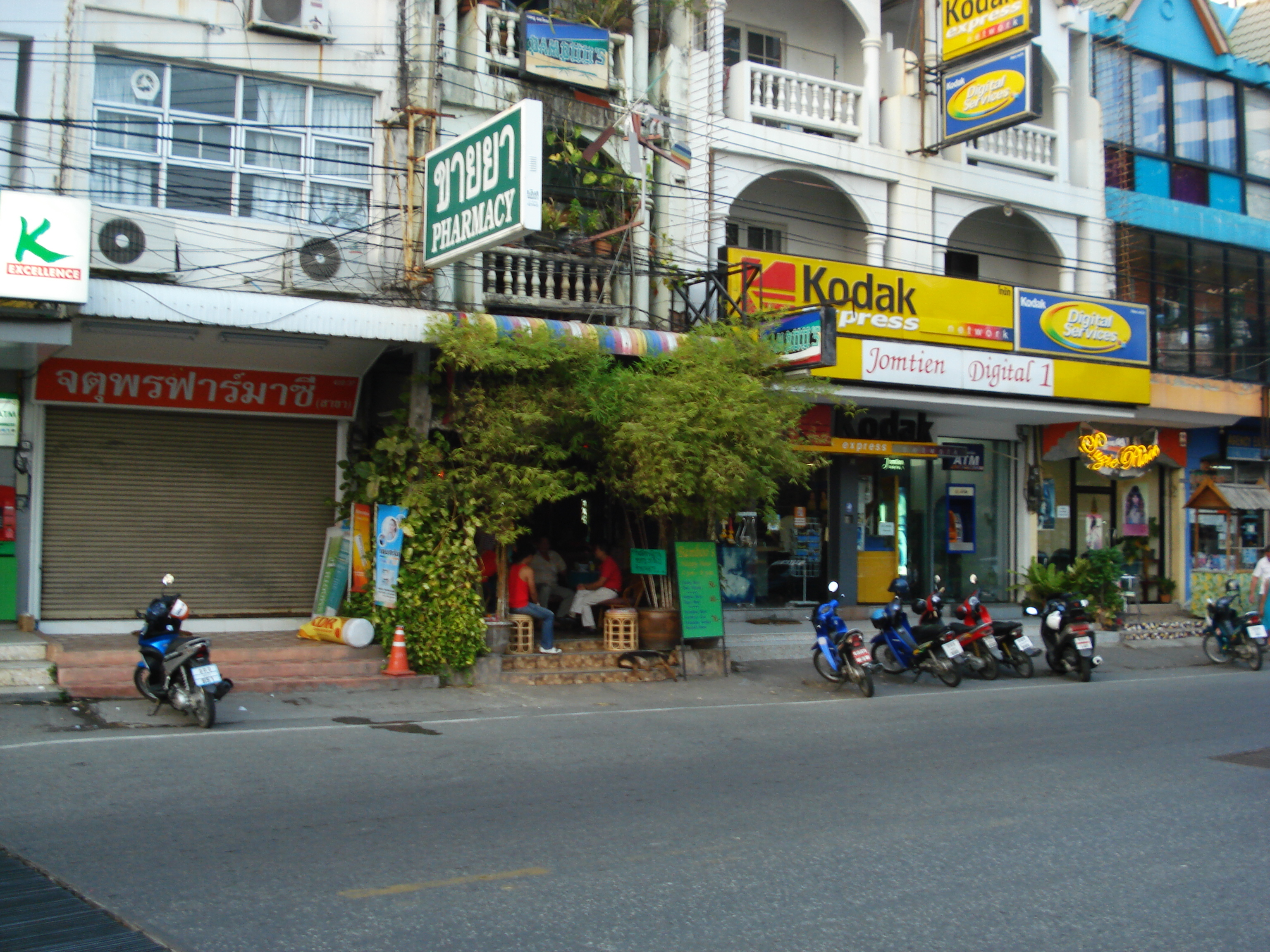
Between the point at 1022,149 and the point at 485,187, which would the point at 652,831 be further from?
the point at 1022,149

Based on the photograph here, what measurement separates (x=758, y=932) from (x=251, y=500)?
1093 centimetres

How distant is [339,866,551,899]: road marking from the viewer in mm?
5262

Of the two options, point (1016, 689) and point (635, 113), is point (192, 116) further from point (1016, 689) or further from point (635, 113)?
point (1016, 689)

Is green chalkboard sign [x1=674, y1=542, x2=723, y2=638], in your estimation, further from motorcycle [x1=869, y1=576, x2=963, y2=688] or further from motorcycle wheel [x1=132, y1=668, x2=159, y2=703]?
motorcycle wheel [x1=132, y1=668, x2=159, y2=703]

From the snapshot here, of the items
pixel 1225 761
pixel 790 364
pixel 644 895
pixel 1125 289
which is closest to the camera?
pixel 644 895

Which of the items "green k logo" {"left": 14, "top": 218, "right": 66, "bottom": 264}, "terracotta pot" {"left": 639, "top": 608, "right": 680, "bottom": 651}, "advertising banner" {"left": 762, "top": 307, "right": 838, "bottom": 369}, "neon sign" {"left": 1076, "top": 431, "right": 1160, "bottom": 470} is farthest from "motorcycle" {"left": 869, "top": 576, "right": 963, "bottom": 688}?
"green k logo" {"left": 14, "top": 218, "right": 66, "bottom": 264}

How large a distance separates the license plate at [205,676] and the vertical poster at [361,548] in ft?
12.1

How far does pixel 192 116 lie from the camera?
527 inches

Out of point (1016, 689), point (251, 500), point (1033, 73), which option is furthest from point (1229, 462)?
point (251, 500)

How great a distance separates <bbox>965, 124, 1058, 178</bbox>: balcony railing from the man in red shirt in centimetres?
1014

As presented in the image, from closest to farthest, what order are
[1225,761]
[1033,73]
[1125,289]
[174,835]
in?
1. [174,835]
2. [1225,761]
3. [1033,73]
4. [1125,289]

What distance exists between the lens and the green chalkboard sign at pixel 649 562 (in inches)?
557

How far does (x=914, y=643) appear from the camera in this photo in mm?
14047

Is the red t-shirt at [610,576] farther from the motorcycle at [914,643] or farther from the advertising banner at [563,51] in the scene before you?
the advertising banner at [563,51]
